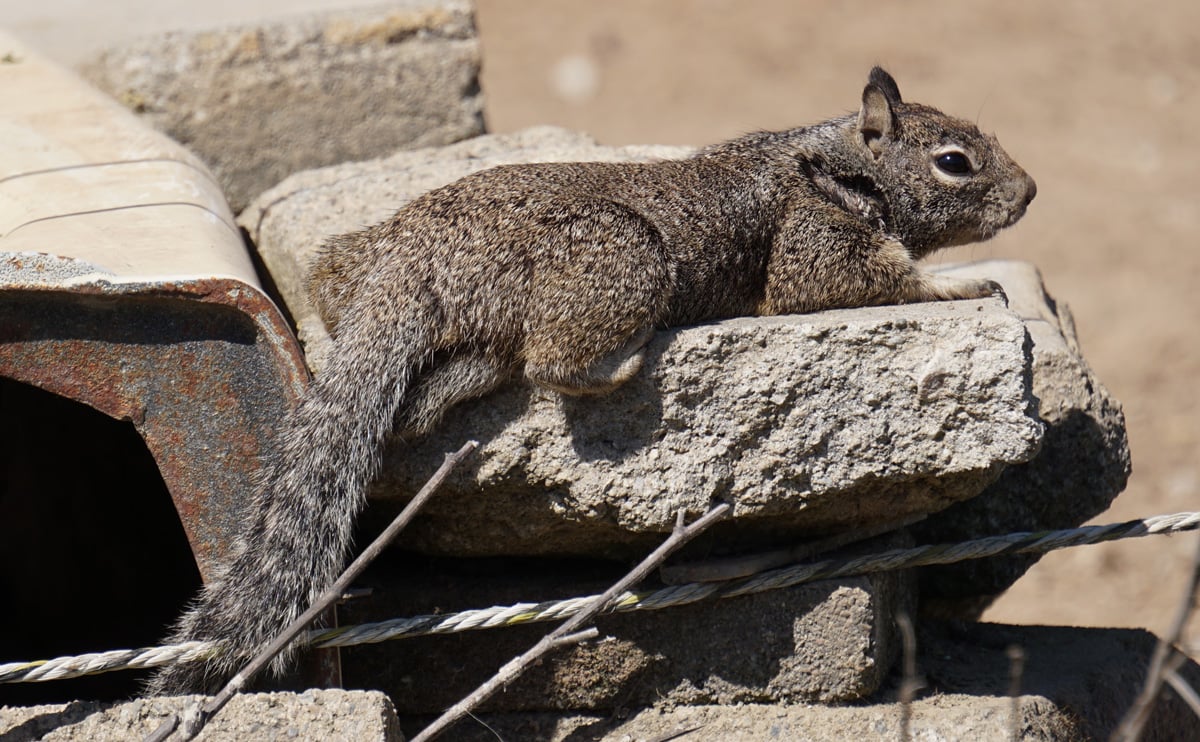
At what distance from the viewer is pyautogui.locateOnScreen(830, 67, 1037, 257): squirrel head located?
13.1 feet

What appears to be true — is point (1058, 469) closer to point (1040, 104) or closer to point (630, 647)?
point (630, 647)

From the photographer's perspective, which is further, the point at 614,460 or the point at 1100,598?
the point at 1100,598

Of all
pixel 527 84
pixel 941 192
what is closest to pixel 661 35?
pixel 527 84

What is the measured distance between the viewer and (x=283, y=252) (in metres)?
4.11

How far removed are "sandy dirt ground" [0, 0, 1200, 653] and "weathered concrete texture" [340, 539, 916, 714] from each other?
393cm

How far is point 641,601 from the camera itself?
10.4ft

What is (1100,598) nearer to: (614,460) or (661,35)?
(614,460)

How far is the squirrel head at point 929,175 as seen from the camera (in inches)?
157

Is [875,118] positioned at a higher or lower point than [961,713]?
higher

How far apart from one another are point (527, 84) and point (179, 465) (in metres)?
10.4

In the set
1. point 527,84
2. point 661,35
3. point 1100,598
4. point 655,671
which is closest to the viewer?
point 655,671

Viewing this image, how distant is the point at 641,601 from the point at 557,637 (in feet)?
1.14

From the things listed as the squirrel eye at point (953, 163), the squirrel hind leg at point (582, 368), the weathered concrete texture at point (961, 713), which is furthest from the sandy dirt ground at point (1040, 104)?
the squirrel hind leg at point (582, 368)

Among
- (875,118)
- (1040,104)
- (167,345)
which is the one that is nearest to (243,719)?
(167,345)
